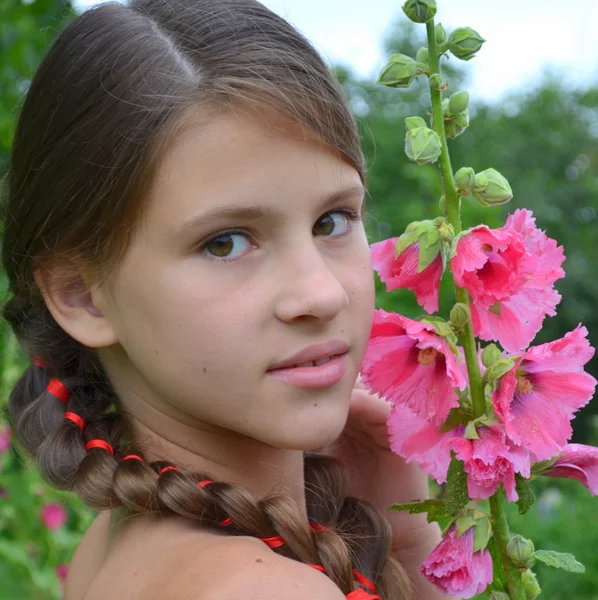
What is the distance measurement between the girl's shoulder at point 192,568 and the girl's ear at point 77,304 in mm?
283

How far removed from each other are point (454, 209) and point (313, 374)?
293 mm

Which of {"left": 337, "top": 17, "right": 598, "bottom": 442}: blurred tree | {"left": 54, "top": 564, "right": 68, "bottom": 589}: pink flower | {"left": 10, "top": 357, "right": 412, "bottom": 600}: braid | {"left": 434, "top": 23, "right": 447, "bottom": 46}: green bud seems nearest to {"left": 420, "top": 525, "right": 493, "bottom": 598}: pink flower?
{"left": 10, "top": 357, "right": 412, "bottom": 600}: braid

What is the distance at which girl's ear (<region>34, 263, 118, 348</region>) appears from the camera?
1.42m

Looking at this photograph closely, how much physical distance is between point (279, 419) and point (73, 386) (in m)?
0.51

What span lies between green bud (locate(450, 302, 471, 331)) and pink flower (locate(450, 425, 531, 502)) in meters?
0.13

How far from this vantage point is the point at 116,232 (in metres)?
1.35

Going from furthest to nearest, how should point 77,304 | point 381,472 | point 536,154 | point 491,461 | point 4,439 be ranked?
1. point 536,154
2. point 4,439
3. point 381,472
4. point 77,304
5. point 491,461

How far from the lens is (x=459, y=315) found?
114 cm

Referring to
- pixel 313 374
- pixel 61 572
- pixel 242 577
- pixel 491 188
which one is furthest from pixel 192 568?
pixel 61 572

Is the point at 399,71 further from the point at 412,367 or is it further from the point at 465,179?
the point at 412,367

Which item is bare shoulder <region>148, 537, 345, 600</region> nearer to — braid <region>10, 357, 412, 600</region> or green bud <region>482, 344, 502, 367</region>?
braid <region>10, 357, 412, 600</region>

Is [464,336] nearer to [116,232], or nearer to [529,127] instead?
[116,232]

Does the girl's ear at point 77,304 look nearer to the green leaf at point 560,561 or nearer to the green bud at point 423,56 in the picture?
the green bud at point 423,56

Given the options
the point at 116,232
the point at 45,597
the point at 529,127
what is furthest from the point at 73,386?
the point at 529,127
